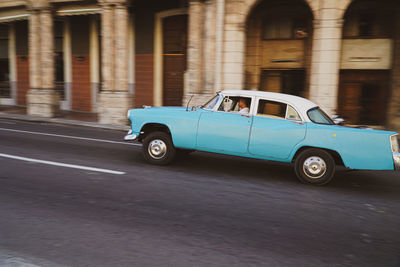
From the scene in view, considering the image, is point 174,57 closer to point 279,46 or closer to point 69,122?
point 279,46

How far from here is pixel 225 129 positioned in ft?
22.6

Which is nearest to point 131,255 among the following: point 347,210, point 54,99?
point 347,210

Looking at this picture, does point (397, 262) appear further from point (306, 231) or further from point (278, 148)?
point (278, 148)

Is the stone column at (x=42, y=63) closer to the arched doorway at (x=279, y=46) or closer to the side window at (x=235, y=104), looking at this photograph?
the arched doorway at (x=279, y=46)

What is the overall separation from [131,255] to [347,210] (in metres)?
3.44

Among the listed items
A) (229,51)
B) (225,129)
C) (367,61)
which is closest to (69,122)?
(229,51)

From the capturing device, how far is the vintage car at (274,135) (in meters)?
6.19

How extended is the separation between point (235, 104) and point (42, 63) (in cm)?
1355

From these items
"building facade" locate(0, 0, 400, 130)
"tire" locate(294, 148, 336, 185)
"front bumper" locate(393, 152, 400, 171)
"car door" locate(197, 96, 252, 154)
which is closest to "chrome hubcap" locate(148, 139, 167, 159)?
"car door" locate(197, 96, 252, 154)

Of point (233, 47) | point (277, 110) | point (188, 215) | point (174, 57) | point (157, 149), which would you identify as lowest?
point (188, 215)

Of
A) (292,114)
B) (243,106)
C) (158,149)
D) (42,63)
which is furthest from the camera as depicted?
(42,63)

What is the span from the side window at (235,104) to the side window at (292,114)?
777 millimetres

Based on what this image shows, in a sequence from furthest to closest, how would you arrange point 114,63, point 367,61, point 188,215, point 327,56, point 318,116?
point 114,63, point 367,61, point 327,56, point 318,116, point 188,215

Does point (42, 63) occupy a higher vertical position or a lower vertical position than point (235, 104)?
higher
